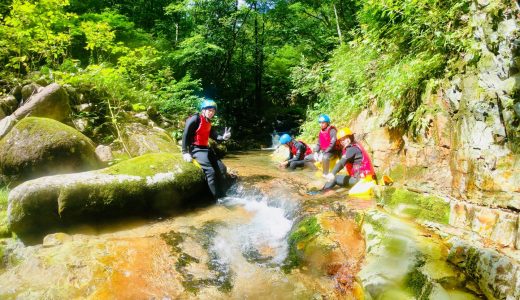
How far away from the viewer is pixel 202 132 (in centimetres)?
687

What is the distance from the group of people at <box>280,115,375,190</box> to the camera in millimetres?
6891

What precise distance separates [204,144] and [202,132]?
1.04ft

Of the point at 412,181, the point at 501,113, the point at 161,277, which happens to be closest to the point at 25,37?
the point at 161,277

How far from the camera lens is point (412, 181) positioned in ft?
20.0

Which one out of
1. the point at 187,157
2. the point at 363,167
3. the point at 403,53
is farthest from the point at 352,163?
the point at 187,157

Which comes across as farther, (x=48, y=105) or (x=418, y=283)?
(x=48, y=105)

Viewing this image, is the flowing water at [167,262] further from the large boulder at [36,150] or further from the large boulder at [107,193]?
the large boulder at [36,150]

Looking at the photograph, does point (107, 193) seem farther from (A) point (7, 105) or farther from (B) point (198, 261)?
(A) point (7, 105)

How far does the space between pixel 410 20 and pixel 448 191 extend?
373 centimetres

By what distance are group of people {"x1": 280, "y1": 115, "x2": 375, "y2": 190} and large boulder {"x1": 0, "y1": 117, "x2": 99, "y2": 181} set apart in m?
5.24

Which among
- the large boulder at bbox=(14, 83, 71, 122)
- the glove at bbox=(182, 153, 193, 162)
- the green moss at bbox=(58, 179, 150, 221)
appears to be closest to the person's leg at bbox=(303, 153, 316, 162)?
the glove at bbox=(182, 153, 193, 162)

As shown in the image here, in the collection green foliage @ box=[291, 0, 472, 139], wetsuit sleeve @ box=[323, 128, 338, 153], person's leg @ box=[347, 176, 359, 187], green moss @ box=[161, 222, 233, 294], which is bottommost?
green moss @ box=[161, 222, 233, 294]

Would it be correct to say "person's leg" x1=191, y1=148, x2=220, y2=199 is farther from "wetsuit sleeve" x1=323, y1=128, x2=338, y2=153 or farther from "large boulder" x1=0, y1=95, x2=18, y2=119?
"large boulder" x1=0, y1=95, x2=18, y2=119

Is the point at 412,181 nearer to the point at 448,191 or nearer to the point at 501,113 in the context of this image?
the point at 448,191
